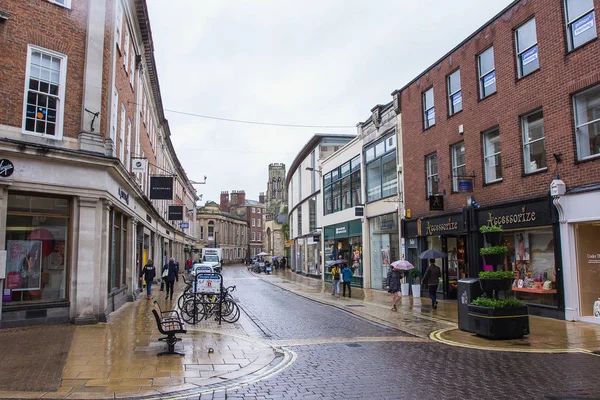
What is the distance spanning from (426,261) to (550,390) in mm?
14116

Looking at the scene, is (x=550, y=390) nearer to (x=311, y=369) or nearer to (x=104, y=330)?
(x=311, y=369)

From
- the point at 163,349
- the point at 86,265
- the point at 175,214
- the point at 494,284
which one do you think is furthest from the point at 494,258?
the point at 175,214

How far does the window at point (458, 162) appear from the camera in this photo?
18031mm

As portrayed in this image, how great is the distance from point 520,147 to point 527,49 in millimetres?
3045

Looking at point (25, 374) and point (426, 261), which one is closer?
point (25, 374)

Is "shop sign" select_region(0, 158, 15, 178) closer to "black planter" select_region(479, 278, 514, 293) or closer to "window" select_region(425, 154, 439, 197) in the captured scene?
"black planter" select_region(479, 278, 514, 293)

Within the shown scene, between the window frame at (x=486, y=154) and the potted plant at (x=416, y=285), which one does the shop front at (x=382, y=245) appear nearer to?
the potted plant at (x=416, y=285)

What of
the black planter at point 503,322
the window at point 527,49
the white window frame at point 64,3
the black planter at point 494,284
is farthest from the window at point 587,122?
the white window frame at point 64,3

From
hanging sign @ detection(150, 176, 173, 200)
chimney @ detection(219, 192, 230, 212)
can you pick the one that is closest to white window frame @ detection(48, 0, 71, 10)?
hanging sign @ detection(150, 176, 173, 200)

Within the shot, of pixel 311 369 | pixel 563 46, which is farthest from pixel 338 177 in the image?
pixel 311 369

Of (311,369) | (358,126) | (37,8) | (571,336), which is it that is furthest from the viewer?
(358,126)

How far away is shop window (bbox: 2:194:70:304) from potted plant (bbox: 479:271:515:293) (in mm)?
10873

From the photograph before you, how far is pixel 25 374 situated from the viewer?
7.21 metres

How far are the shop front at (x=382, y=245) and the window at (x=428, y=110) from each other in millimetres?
4900
